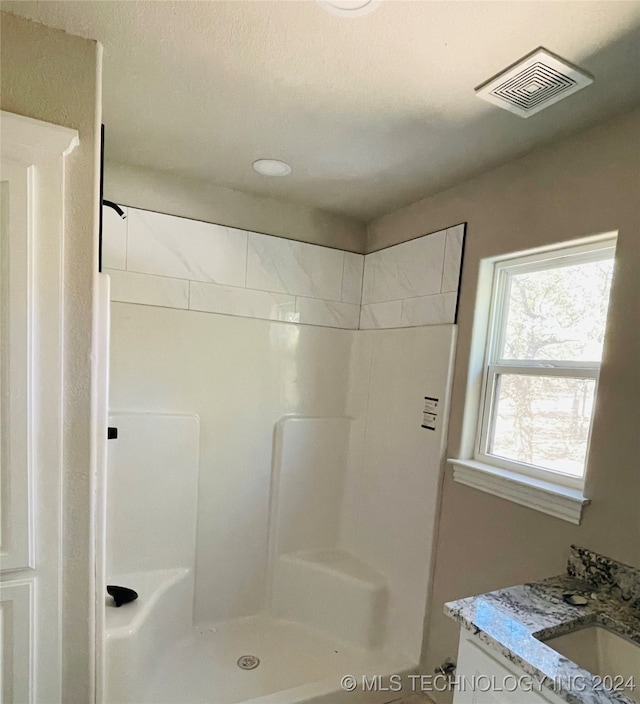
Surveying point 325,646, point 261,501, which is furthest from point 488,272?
point 325,646

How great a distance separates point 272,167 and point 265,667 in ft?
7.70

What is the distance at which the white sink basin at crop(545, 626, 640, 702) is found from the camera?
43.5 inches

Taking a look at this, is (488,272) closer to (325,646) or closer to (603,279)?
(603,279)

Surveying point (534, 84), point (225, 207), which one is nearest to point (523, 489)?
point (534, 84)

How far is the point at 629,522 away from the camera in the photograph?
1.30 m

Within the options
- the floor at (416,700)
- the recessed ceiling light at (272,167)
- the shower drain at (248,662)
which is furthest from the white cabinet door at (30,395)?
the floor at (416,700)

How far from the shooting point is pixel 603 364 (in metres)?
1.39

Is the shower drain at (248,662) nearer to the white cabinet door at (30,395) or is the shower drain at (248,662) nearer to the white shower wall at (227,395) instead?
the white shower wall at (227,395)

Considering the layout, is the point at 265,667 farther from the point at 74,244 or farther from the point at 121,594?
the point at 74,244

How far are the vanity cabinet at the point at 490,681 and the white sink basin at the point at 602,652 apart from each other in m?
0.16

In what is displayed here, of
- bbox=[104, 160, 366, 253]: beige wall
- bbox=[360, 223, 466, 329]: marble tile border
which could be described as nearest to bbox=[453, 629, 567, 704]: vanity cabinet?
bbox=[360, 223, 466, 329]: marble tile border

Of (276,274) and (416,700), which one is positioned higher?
(276,274)

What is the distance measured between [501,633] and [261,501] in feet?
5.16

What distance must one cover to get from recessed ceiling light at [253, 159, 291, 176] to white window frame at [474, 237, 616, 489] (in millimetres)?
1010
